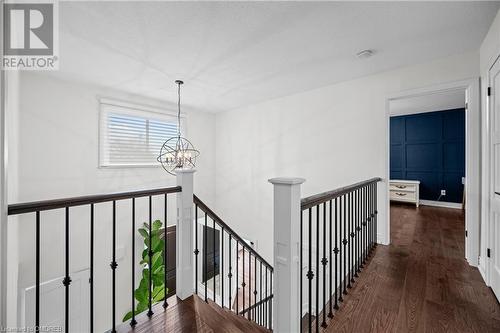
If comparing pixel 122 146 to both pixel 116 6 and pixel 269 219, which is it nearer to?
pixel 116 6

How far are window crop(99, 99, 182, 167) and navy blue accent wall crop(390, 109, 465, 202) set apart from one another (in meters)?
5.90

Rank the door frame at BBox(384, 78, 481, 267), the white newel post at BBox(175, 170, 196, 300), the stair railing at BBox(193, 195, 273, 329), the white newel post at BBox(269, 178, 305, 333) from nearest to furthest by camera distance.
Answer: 1. the white newel post at BBox(269, 178, 305, 333)
2. the white newel post at BBox(175, 170, 196, 300)
3. the stair railing at BBox(193, 195, 273, 329)
4. the door frame at BBox(384, 78, 481, 267)

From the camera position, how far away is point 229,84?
3500 mm

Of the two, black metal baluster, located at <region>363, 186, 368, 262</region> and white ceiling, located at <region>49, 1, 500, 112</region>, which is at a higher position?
white ceiling, located at <region>49, 1, 500, 112</region>

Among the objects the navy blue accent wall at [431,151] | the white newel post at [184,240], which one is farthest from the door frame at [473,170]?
the navy blue accent wall at [431,151]

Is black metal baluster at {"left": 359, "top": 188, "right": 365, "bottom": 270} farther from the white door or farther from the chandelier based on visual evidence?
the chandelier

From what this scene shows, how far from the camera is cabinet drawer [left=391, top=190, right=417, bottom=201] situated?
5.43 metres

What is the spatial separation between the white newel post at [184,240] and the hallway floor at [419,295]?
1.10 meters

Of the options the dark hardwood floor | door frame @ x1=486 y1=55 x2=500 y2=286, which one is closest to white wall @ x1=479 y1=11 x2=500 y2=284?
door frame @ x1=486 y1=55 x2=500 y2=286

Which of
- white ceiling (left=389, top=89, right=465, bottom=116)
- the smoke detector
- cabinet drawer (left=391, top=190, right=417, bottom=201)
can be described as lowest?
cabinet drawer (left=391, top=190, right=417, bottom=201)

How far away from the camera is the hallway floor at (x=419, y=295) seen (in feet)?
5.07

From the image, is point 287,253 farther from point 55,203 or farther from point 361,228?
point 361,228

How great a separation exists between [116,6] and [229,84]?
6.16ft

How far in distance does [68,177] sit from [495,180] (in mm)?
4969
